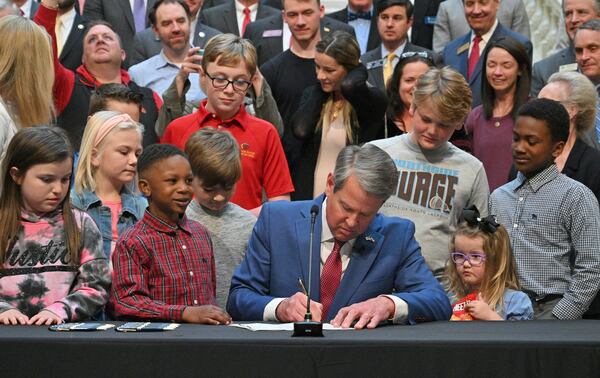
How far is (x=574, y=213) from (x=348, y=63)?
192cm

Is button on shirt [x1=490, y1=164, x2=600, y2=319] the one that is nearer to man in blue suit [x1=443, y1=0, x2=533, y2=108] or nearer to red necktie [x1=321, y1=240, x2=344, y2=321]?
red necktie [x1=321, y1=240, x2=344, y2=321]

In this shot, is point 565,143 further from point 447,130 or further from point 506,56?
point 506,56

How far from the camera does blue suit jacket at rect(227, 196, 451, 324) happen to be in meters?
4.52

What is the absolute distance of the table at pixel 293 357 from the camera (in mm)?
3635

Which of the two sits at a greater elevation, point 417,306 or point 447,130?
point 447,130

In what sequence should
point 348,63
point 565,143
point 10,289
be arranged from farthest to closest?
point 348,63 → point 565,143 → point 10,289

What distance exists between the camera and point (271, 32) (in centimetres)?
869

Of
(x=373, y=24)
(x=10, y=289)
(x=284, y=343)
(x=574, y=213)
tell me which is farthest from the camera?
(x=373, y=24)

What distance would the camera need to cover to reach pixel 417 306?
4.40 m

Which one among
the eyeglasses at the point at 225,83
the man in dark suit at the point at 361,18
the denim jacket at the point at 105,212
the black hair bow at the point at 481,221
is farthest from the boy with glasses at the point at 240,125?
the man in dark suit at the point at 361,18

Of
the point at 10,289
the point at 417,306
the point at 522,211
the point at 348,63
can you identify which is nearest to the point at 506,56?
the point at 348,63

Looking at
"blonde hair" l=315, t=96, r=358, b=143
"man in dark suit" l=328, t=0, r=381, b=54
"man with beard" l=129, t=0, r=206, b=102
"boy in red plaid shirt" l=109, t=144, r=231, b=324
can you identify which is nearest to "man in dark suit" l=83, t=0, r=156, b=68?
"man with beard" l=129, t=0, r=206, b=102

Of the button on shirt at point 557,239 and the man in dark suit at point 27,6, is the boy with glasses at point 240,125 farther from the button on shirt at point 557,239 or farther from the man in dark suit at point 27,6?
the man in dark suit at point 27,6

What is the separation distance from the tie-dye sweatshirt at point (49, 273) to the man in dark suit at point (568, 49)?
466 centimetres
